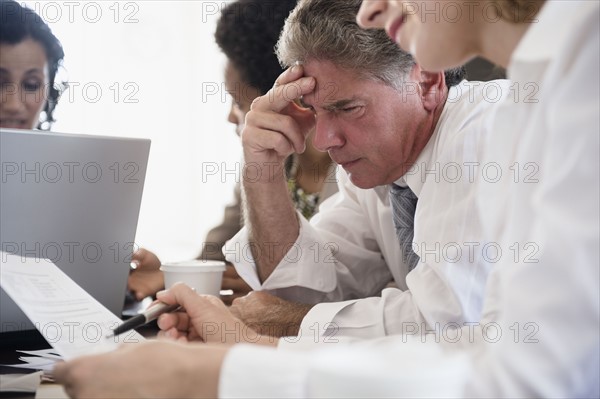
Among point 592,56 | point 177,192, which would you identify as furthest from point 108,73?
point 592,56

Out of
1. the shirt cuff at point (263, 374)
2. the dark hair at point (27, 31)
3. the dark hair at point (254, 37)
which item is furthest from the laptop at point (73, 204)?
the dark hair at point (27, 31)

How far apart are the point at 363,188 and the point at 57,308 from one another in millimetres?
752

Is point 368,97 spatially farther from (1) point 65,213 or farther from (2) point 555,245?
(2) point 555,245

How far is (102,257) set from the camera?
1.23 meters

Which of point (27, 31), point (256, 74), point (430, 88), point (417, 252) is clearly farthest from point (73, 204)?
point (27, 31)

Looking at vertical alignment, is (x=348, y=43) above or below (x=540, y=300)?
above

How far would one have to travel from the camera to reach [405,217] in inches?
57.2

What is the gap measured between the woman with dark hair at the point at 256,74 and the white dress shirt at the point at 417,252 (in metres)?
0.56

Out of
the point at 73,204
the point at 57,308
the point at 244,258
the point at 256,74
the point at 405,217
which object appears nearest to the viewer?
the point at 57,308

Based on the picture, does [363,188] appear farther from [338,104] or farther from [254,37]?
[254,37]

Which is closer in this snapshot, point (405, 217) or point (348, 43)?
point (348, 43)

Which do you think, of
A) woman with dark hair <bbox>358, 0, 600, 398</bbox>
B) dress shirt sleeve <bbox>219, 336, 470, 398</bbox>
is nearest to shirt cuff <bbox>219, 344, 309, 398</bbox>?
dress shirt sleeve <bbox>219, 336, 470, 398</bbox>

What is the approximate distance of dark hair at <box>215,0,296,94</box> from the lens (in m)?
2.22

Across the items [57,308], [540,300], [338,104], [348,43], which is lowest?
[57,308]
